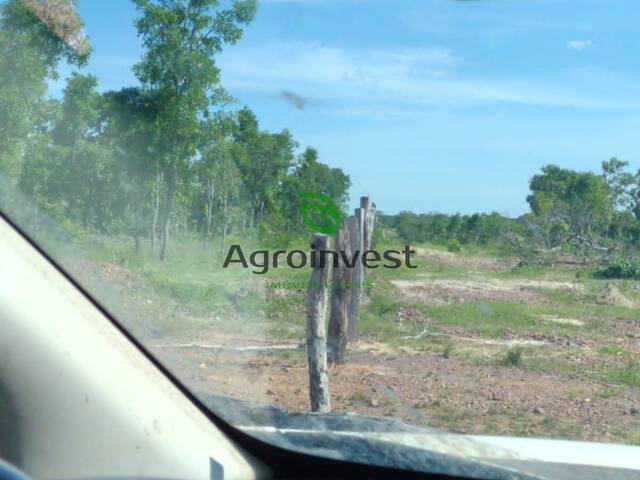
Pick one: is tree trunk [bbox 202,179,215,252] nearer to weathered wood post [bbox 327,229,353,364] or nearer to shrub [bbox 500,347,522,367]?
weathered wood post [bbox 327,229,353,364]

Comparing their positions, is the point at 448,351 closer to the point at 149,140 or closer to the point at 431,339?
the point at 431,339

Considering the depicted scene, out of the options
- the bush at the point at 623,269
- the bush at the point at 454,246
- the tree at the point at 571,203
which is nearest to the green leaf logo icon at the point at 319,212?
the tree at the point at 571,203

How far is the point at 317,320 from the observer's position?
16.9 ft

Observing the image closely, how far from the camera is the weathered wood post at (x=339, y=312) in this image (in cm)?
554

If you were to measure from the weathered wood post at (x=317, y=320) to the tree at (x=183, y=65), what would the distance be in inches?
48.9

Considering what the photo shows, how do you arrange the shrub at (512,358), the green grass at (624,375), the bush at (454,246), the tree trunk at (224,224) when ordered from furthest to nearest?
1. the bush at (454,246)
2. the shrub at (512,358)
3. the green grass at (624,375)
4. the tree trunk at (224,224)

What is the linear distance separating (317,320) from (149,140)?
184 cm

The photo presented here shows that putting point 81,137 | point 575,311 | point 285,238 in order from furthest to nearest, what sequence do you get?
point 575,311
point 285,238
point 81,137

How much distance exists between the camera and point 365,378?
549 cm

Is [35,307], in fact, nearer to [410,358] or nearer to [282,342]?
[282,342]

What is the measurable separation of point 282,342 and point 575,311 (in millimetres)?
2745

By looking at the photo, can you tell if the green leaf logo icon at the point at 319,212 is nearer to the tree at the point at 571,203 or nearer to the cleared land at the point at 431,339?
the cleared land at the point at 431,339

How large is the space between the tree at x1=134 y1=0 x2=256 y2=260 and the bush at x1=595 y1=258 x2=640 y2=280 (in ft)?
12.2

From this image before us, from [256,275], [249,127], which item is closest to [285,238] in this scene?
[256,275]
